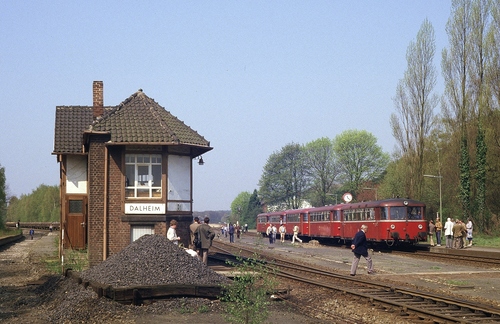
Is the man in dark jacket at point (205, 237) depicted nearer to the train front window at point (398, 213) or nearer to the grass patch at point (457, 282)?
the grass patch at point (457, 282)

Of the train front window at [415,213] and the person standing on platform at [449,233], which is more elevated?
the train front window at [415,213]

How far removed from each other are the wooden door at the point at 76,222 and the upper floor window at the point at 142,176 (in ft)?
21.1

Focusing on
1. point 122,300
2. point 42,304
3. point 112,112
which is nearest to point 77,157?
point 112,112

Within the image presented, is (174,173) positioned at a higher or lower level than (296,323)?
higher

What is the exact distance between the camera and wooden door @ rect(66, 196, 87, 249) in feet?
95.5

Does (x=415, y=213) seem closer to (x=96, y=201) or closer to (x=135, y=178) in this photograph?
(x=135, y=178)

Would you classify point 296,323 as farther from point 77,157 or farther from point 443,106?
point 443,106

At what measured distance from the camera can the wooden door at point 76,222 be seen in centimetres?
2909

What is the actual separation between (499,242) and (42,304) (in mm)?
30351

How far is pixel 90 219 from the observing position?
76.7ft

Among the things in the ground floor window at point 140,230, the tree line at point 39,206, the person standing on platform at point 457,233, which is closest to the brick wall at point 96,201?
the ground floor window at point 140,230

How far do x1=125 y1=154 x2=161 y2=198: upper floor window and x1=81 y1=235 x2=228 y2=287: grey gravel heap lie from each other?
6688 mm

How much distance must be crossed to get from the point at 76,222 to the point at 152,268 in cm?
1540

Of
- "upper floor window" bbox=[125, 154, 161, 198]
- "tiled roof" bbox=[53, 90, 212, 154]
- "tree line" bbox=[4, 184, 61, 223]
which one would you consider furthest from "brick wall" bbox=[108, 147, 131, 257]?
"tree line" bbox=[4, 184, 61, 223]
